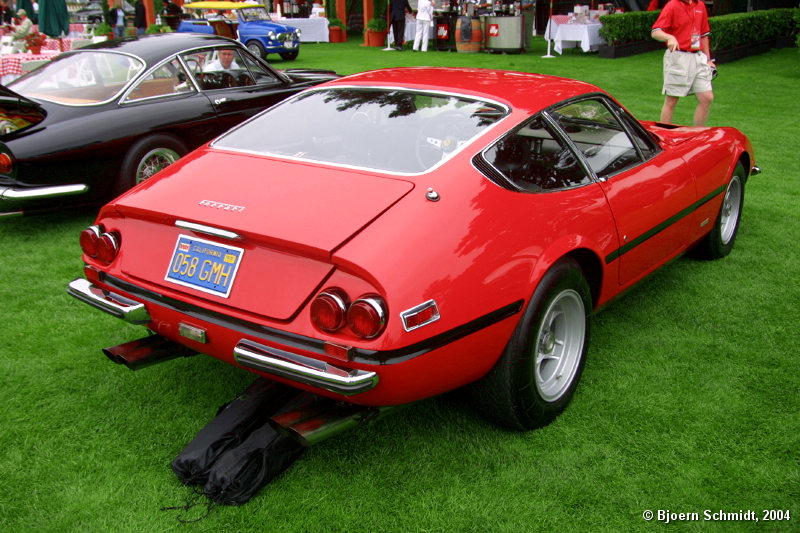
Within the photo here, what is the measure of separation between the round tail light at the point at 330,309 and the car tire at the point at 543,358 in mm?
719

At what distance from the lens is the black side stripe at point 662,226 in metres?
3.21

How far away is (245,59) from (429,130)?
435cm

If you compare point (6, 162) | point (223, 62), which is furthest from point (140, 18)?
point (6, 162)

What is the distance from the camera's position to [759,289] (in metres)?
4.28

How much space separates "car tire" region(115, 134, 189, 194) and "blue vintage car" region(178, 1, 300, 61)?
12562 mm

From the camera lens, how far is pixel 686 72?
22.2ft

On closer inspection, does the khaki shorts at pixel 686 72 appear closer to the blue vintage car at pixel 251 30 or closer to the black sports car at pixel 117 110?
→ the black sports car at pixel 117 110

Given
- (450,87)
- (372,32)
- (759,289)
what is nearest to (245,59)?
(450,87)

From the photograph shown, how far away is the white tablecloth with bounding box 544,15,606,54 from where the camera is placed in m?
16.3

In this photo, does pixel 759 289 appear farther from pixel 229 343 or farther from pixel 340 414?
pixel 229 343

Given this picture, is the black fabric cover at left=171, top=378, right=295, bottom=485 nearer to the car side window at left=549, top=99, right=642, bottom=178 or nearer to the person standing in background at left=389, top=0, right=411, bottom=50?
the car side window at left=549, top=99, right=642, bottom=178

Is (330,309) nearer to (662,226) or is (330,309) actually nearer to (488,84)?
(488,84)

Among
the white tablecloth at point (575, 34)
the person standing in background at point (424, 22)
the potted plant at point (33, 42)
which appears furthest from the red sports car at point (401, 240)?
the person standing in background at point (424, 22)

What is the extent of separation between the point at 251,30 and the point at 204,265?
17047mm
